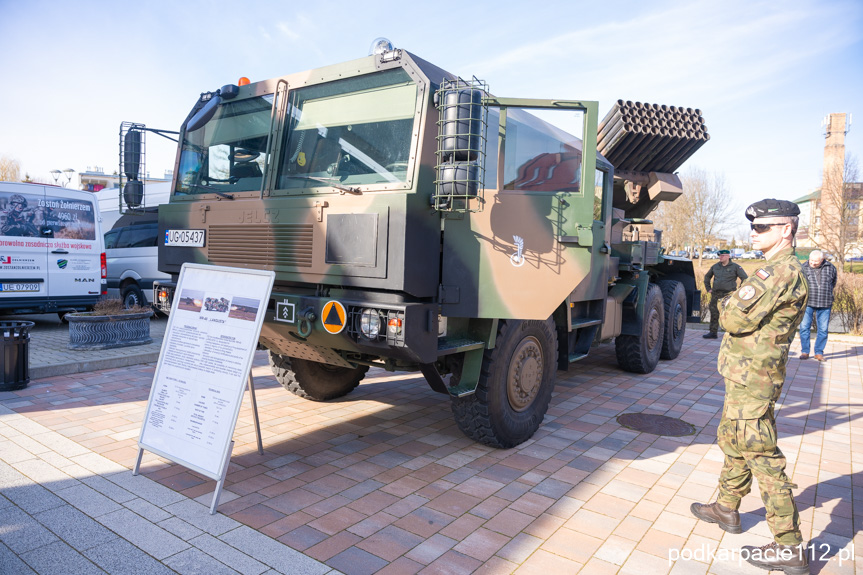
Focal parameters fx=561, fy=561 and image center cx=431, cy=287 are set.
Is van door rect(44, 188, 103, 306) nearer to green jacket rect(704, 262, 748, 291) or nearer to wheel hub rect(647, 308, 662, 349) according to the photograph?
wheel hub rect(647, 308, 662, 349)

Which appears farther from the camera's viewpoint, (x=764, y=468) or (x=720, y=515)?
(x=720, y=515)

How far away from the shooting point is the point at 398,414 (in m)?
5.27

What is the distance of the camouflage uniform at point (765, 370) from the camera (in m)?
2.85

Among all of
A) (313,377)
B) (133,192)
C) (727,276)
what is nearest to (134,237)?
(133,192)

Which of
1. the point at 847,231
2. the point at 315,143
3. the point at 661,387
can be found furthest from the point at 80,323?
the point at 847,231

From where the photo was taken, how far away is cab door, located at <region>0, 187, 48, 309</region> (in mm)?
8312

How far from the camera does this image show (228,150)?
465cm

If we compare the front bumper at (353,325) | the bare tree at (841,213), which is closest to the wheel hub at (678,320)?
the front bumper at (353,325)

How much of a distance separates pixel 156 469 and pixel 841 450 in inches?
209

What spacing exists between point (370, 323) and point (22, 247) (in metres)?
7.73

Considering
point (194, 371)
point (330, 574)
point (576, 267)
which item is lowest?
point (330, 574)

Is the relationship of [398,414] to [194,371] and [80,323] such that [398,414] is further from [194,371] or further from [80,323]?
[80,323]

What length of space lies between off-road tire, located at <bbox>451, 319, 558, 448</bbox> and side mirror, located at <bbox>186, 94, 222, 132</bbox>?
3022 mm

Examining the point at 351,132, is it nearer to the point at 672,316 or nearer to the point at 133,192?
the point at 133,192
